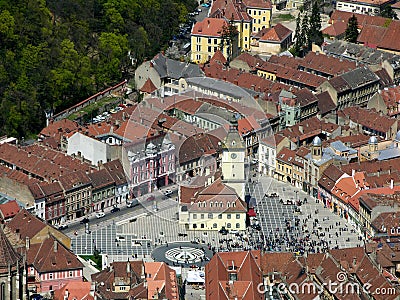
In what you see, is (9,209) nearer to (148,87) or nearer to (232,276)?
(232,276)

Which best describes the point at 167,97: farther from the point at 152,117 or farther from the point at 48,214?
the point at 48,214

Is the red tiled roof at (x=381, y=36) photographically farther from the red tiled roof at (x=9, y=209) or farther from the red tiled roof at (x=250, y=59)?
the red tiled roof at (x=9, y=209)

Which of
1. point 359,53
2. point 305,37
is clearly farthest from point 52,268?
point 305,37

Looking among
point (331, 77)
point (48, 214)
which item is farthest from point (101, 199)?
point (331, 77)

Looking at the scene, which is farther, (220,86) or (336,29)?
(336,29)

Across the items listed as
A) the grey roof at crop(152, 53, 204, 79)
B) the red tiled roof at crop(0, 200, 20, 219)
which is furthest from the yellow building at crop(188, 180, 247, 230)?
the grey roof at crop(152, 53, 204, 79)

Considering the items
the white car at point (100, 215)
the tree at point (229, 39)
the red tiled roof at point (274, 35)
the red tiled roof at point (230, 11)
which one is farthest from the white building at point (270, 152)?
the red tiled roof at point (230, 11)

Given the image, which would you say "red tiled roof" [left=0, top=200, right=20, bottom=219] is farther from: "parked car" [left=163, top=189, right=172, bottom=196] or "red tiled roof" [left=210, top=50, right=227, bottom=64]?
"red tiled roof" [left=210, top=50, right=227, bottom=64]
